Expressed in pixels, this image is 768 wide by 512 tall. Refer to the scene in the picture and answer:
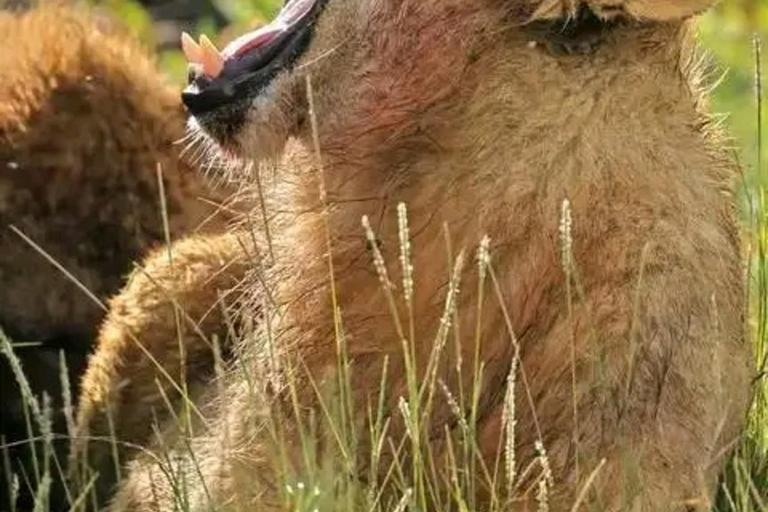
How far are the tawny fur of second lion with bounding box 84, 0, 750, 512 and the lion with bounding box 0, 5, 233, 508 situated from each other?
5.26 feet

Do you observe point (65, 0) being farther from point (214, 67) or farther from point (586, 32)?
point (586, 32)

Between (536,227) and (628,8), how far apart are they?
0.41 meters

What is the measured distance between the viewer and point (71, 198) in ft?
19.9

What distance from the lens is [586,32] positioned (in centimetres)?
411

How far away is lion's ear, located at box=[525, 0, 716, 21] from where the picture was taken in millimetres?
4004

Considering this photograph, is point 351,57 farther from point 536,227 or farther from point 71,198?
point 71,198

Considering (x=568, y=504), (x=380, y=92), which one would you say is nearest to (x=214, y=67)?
(x=380, y=92)

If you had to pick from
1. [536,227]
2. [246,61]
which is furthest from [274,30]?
[536,227]

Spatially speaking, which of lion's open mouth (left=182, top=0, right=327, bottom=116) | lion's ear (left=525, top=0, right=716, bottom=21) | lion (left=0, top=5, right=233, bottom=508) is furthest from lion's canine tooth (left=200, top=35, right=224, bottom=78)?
lion (left=0, top=5, right=233, bottom=508)

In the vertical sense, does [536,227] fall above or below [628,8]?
below

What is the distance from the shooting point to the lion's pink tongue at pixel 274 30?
4.45 meters

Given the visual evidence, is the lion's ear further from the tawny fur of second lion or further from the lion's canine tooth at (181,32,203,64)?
the lion's canine tooth at (181,32,203,64)

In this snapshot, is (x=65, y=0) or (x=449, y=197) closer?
(x=449, y=197)

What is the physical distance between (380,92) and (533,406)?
0.63 metres
